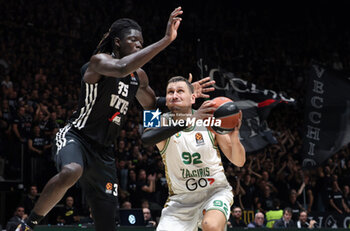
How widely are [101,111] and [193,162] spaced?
3.65ft

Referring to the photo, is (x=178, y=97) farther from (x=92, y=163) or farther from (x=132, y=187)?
(x=132, y=187)

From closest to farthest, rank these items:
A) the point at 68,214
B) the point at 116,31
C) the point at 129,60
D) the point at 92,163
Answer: the point at 129,60 → the point at 92,163 → the point at 116,31 → the point at 68,214

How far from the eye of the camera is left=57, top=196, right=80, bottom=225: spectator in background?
1093 centimetres

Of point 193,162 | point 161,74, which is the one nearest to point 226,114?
point 193,162

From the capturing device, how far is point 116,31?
17.1ft

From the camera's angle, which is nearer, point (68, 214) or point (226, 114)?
Answer: point (226, 114)

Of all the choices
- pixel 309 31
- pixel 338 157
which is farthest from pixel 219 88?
pixel 309 31

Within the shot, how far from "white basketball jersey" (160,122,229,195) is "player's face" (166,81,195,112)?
277 mm

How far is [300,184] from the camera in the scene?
14789mm

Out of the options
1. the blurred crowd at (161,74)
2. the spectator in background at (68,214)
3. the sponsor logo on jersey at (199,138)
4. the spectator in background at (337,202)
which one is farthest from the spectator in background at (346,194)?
the sponsor logo on jersey at (199,138)

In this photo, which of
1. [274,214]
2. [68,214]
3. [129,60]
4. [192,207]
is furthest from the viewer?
[274,214]

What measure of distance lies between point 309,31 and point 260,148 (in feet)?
42.7

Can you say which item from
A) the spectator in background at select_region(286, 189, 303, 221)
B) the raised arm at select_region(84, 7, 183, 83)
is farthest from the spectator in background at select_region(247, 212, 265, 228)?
the raised arm at select_region(84, 7, 183, 83)

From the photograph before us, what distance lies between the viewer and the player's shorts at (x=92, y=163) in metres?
4.92
